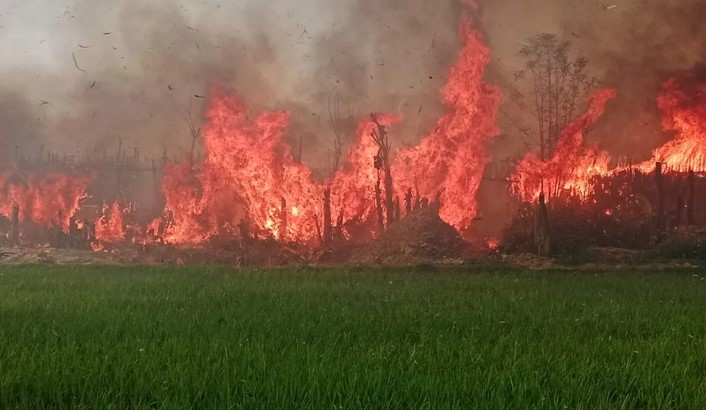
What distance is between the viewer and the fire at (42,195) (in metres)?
31.6

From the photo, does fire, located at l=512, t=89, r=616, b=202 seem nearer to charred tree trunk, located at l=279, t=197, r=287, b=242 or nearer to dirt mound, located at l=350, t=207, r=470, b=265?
dirt mound, located at l=350, t=207, r=470, b=265

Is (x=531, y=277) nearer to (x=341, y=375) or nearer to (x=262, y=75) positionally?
(x=341, y=375)

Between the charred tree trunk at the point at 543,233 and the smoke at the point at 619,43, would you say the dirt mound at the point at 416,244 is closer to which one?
the charred tree trunk at the point at 543,233

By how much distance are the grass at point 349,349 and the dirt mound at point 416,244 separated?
11115mm

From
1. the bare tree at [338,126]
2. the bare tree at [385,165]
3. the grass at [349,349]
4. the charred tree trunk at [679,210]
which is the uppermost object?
the bare tree at [338,126]

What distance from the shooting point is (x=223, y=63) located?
30781mm

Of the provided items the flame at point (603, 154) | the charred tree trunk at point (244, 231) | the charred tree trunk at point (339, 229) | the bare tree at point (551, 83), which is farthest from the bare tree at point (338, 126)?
the flame at point (603, 154)

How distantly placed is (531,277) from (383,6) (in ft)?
61.9

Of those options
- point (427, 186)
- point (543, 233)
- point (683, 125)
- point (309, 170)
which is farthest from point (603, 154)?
point (309, 170)

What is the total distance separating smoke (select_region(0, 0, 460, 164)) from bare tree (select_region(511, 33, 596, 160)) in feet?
13.0

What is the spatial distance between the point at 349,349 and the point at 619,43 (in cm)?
2699

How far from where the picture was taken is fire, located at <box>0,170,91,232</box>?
3159 cm

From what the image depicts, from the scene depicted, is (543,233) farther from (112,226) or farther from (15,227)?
(15,227)

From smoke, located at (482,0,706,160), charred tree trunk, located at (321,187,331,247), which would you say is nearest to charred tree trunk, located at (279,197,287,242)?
charred tree trunk, located at (321,187,331,247)
